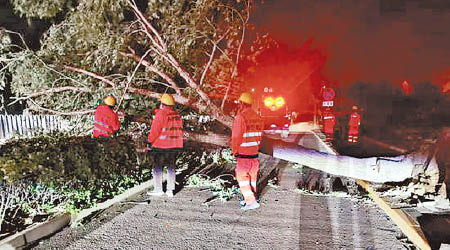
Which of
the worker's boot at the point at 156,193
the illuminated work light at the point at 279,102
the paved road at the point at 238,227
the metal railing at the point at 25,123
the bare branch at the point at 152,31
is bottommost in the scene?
the paved road at the point at 238,227

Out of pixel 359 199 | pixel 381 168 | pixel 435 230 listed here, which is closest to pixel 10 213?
pixel 359 199

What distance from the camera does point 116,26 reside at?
258 inches

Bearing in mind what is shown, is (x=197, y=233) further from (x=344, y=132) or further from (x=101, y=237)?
(x=344, y=132)

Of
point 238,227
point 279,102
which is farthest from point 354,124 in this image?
point 238,227

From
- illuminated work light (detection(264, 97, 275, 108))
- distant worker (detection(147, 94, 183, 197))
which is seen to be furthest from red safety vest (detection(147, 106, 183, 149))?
illuminated work light (detection(264, 97, 275, 108))

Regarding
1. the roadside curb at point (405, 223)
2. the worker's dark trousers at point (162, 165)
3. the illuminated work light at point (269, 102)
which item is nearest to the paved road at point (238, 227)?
the roadside curb at point (405, 223)

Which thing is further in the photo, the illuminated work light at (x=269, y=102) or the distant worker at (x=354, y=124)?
the illuminated work light at (x=269, y=102)

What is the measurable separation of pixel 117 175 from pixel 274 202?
2.71 meters

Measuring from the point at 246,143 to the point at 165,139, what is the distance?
1424mm

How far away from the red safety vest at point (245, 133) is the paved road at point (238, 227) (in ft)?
3.10

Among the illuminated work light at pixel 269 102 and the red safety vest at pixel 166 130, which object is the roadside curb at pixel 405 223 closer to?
the red safety vest at pixel 166 130

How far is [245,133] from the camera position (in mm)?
4211

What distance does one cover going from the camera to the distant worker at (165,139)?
4.66 m

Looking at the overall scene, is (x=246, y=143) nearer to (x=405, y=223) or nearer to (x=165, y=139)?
(x=165, y=139)
